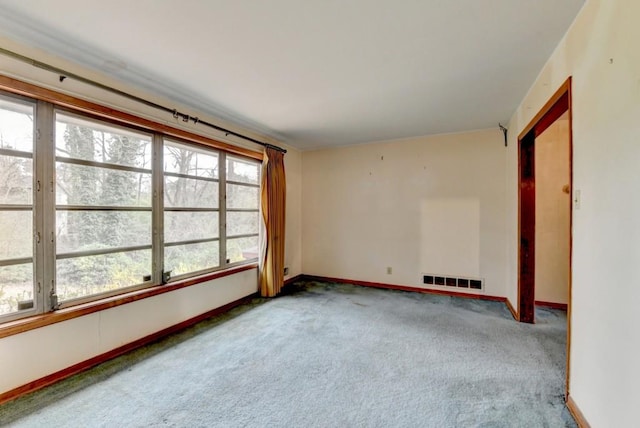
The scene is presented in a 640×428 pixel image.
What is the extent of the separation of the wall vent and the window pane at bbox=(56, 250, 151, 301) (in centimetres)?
377

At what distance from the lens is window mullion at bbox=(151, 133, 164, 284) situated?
274 centimetres

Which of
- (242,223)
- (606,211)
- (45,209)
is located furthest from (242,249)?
(606,211)

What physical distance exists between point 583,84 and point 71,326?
3.86m

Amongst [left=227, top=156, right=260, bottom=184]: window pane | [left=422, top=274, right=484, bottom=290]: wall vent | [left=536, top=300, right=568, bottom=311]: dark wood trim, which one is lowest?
[left=536, top=300, right=568, bottom=311]: dark wood trim

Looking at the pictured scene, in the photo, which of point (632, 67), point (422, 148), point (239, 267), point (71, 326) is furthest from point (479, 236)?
point (71, 326)

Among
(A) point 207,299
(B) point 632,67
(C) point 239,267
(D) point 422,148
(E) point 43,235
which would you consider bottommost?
(A) point 207,299

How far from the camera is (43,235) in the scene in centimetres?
199

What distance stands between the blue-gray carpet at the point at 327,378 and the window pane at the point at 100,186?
1357mm

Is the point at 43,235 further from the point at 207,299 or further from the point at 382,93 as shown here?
the point at 382,93

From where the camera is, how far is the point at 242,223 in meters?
3.93

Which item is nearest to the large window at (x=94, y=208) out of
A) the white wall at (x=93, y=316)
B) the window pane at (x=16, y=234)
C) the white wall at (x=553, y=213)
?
the window pane at (x=16, y=234)

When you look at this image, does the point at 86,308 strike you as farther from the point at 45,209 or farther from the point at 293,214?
the point at 293,214

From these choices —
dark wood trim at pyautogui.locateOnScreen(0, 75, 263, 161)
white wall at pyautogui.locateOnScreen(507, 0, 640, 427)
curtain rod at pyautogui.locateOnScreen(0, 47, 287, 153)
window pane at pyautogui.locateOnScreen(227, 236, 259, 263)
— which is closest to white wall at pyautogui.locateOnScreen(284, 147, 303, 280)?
window pane at pyautogui.locateOnScreen(227, 236, 259, 263)

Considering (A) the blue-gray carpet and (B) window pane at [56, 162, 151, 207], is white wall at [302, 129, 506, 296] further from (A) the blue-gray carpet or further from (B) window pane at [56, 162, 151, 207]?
(B) window pane at [56, 162, 151, 207]
